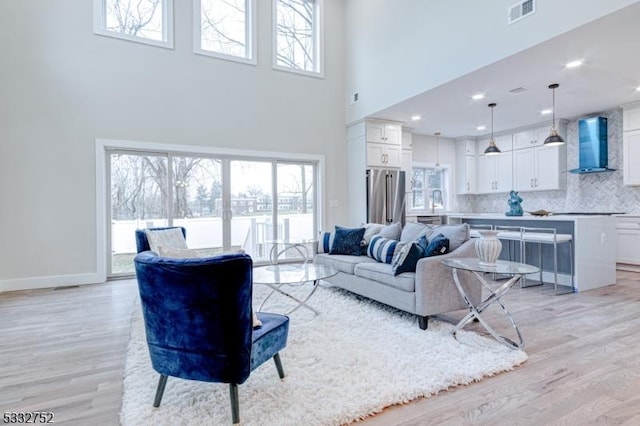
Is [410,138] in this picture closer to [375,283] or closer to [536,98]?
[536,98]

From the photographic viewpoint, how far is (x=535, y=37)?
3.59 metres

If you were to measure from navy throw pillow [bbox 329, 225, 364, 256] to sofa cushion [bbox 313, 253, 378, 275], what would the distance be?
105 millimetres

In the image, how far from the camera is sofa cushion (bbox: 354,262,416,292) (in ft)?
10.4

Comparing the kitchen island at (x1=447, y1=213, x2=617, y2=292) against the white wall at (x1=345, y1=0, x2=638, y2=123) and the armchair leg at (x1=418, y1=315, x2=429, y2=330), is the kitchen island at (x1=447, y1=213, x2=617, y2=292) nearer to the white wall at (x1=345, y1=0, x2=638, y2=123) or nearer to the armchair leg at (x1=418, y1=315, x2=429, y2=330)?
the white wall at (x1=345, y1=0, x2=638, y2=123)

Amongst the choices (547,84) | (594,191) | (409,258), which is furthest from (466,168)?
(409,258)

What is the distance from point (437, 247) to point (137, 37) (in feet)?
17.8

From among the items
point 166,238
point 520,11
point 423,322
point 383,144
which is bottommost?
point 423,322

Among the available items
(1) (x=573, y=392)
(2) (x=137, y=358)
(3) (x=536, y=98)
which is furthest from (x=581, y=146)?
(2) (x=137, y=358)

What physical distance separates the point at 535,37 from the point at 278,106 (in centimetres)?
420

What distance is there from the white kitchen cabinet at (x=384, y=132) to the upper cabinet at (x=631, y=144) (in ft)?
12.2

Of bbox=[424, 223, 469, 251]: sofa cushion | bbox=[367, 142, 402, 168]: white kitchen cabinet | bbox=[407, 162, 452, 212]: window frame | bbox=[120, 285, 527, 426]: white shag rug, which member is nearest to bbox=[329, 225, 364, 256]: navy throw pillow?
bbox=[424, 223, 469, 251]: sofa cushion

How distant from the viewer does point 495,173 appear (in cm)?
791

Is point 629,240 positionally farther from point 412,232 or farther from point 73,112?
point 73,112

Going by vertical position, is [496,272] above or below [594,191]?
below
